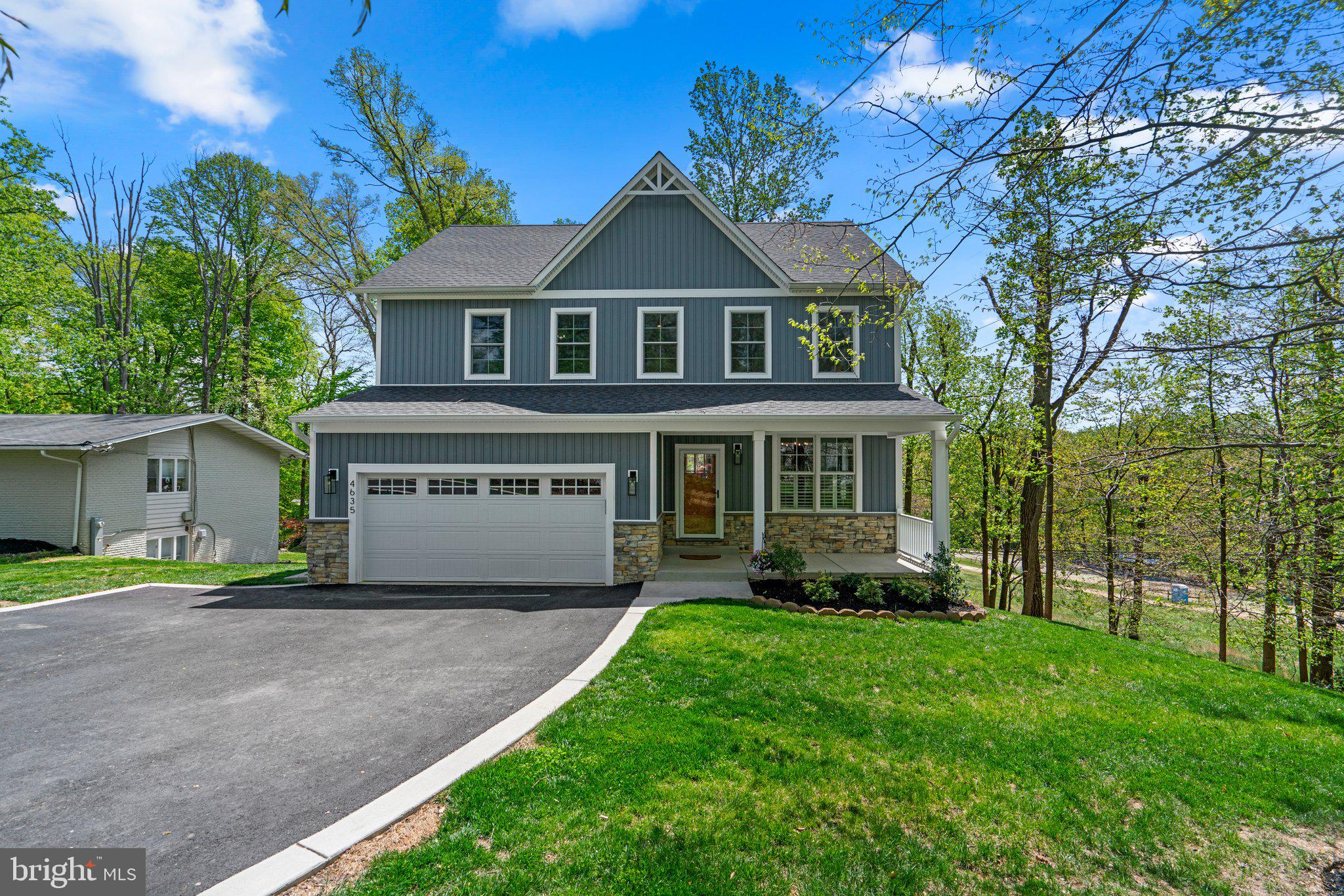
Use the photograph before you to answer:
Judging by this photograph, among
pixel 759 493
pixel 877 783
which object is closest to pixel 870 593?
pixel 759 493

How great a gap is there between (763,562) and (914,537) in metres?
3.62

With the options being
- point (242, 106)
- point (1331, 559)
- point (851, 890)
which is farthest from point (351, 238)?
point (1331, 559)

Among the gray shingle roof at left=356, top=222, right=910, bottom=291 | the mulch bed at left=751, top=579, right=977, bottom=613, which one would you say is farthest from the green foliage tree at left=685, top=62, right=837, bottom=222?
the mulch bed at left=751, top=579, right=977, bottom=613

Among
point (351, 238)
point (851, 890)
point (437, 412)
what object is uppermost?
point (351, 238)

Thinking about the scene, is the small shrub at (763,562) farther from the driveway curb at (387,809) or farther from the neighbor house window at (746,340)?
the driveway curb at (387,809)

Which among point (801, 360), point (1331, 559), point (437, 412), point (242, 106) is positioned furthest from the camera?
point (801, 360)

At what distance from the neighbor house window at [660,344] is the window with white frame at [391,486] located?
4976 mm

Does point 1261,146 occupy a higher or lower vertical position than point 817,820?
higher

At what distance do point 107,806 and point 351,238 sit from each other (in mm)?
22479

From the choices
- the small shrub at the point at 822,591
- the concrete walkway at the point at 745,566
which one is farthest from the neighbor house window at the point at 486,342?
the small shrub at the point at 822,591

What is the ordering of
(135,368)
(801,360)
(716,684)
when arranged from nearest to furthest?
(716,684), (801,360), (135,368)

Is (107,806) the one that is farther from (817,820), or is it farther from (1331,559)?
(1331,559)

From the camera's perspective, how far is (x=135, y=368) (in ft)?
77.9

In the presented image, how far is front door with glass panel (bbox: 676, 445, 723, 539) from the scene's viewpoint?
12.8 m
